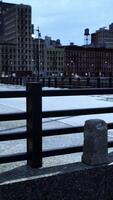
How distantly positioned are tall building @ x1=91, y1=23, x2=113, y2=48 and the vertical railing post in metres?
170

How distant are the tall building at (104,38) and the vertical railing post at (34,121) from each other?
557 feet

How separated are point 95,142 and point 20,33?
135829 mm

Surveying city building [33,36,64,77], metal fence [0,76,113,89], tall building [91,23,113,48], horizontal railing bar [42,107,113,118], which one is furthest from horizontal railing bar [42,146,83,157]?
tall building [91,23,113,48]

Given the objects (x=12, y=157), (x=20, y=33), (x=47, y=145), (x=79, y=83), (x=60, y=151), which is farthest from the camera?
(x=20, y=33)

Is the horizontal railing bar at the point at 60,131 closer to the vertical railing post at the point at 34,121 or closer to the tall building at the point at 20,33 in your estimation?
the vertical railing post at the point at 34,121

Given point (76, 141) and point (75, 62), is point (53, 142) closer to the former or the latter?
point (76, 141)

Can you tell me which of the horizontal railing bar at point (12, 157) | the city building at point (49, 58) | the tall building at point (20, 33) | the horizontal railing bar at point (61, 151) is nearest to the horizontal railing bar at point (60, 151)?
the horizontal railing bar at point (61, 151)

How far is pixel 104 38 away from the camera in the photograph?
18088cm

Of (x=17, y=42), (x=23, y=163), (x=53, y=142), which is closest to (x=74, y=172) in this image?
(x=23, y=163)

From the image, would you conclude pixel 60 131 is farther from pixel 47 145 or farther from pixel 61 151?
pixel 47 145

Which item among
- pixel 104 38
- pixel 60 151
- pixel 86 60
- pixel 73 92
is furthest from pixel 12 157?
pixel 104 38

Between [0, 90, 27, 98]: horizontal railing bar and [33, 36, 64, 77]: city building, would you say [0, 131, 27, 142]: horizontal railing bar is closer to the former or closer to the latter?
[0, 90, 27, 98]: horizontal railing bar

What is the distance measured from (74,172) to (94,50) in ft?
508

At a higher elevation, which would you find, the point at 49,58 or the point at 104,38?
the point at 104,38
